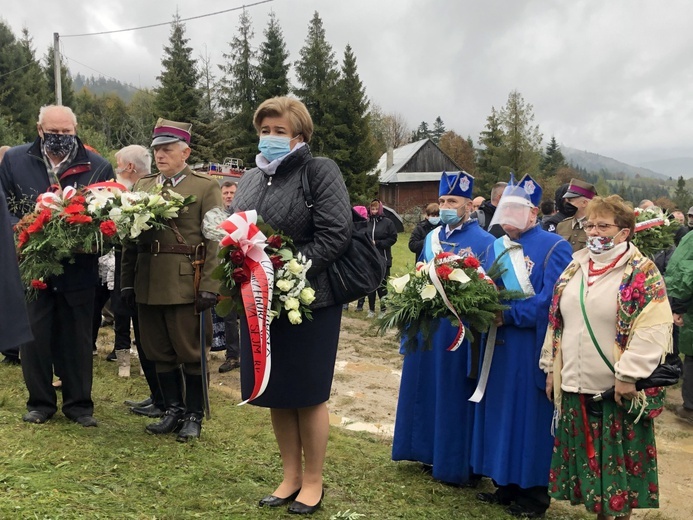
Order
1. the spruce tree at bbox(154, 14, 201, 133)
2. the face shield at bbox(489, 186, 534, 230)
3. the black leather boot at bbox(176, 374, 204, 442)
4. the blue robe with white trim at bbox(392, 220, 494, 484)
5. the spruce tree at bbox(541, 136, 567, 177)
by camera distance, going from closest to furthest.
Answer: the face shield at bbox(489, 186, 534, 230) → the blue robe with white trim at bbox(392, 220, 494, 484) → the black leather boot at bbox(176, 374, 204, 442) → the spruce tree at bbox(154, 14, 201, 133) → the spruce tree at bbox(541, 136, 567, 177)

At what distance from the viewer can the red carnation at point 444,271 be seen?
4375 mm

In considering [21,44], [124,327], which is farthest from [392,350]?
[21,44]

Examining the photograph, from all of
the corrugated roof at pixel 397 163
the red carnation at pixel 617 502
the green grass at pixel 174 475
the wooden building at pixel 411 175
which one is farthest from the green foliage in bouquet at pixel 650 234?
the corrugated roof at pixel 397 163

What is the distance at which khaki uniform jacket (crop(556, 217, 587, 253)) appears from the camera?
7562 millimetres

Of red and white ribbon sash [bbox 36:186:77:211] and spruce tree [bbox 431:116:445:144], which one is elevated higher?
spruce tree [bbox 431:116:445:144]

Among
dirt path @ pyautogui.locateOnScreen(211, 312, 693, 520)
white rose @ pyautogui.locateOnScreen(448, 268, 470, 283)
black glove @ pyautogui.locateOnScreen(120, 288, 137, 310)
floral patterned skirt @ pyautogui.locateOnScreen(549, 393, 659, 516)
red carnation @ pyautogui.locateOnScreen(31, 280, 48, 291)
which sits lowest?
dirt path @ pyautogui.locateOnScreen(211, 312, 693, 520)

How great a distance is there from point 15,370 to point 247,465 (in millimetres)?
3433

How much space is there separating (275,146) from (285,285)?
85cm

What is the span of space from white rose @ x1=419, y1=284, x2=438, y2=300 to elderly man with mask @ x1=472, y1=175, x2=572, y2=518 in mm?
568

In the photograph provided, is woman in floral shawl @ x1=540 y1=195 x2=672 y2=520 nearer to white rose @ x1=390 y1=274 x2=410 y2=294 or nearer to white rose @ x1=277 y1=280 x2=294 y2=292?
white rose @ x1=390 y1=274 x2=410 y2=294

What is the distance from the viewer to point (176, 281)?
4.84 m

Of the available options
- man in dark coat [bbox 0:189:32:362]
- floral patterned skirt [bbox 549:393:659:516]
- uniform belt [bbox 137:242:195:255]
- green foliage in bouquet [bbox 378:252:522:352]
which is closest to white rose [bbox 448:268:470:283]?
green foliage in bouquet [bbox 378:252:522:352]

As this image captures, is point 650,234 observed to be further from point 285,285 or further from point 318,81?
point 318,81

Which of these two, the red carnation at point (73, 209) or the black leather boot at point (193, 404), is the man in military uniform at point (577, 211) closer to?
the black leather boot at point (193, 404)
